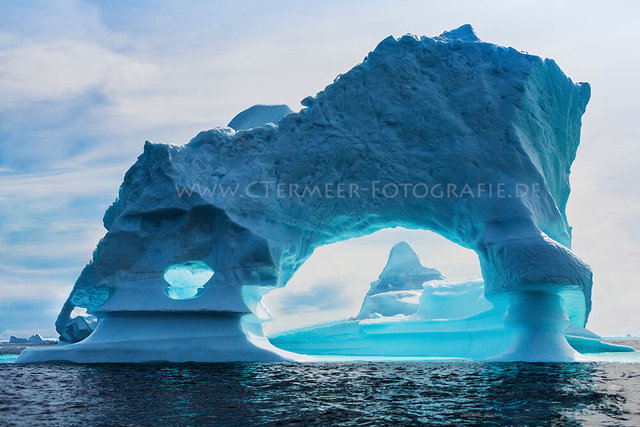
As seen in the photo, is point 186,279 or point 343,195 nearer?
point 343,195

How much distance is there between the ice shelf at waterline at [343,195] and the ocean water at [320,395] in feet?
5.40

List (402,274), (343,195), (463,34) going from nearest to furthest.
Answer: (343,195)
(463,34)
(402,274)

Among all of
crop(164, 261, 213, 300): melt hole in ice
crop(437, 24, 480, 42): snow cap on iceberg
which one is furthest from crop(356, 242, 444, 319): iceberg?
crop(437, 24, 480, 42): snow cap on iceberg

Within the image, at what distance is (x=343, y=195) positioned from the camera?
1466 centimetres

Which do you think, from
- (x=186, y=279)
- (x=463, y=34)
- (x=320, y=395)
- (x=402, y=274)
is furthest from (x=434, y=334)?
(x=402, y=274)

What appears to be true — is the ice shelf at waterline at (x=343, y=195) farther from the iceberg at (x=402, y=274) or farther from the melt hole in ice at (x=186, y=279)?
the iceberg at (x=402, y=274)

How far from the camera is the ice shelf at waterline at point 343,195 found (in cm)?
1320

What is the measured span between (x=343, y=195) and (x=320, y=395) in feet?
24.8

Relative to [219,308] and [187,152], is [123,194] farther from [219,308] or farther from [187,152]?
[219,308]

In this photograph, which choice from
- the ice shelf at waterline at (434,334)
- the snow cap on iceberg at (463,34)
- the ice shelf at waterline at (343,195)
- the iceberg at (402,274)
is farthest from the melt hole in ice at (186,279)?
the iceberg at (402,274)

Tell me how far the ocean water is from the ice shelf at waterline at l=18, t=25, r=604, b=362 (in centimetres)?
165

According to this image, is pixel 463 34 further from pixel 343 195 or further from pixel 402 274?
pixel 402 274

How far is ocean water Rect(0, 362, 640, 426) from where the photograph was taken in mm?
6137

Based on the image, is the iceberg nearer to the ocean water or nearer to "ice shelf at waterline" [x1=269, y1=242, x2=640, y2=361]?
"ice shelf at waterline" [x1=269, y1=242, x2=640, y2=361]
